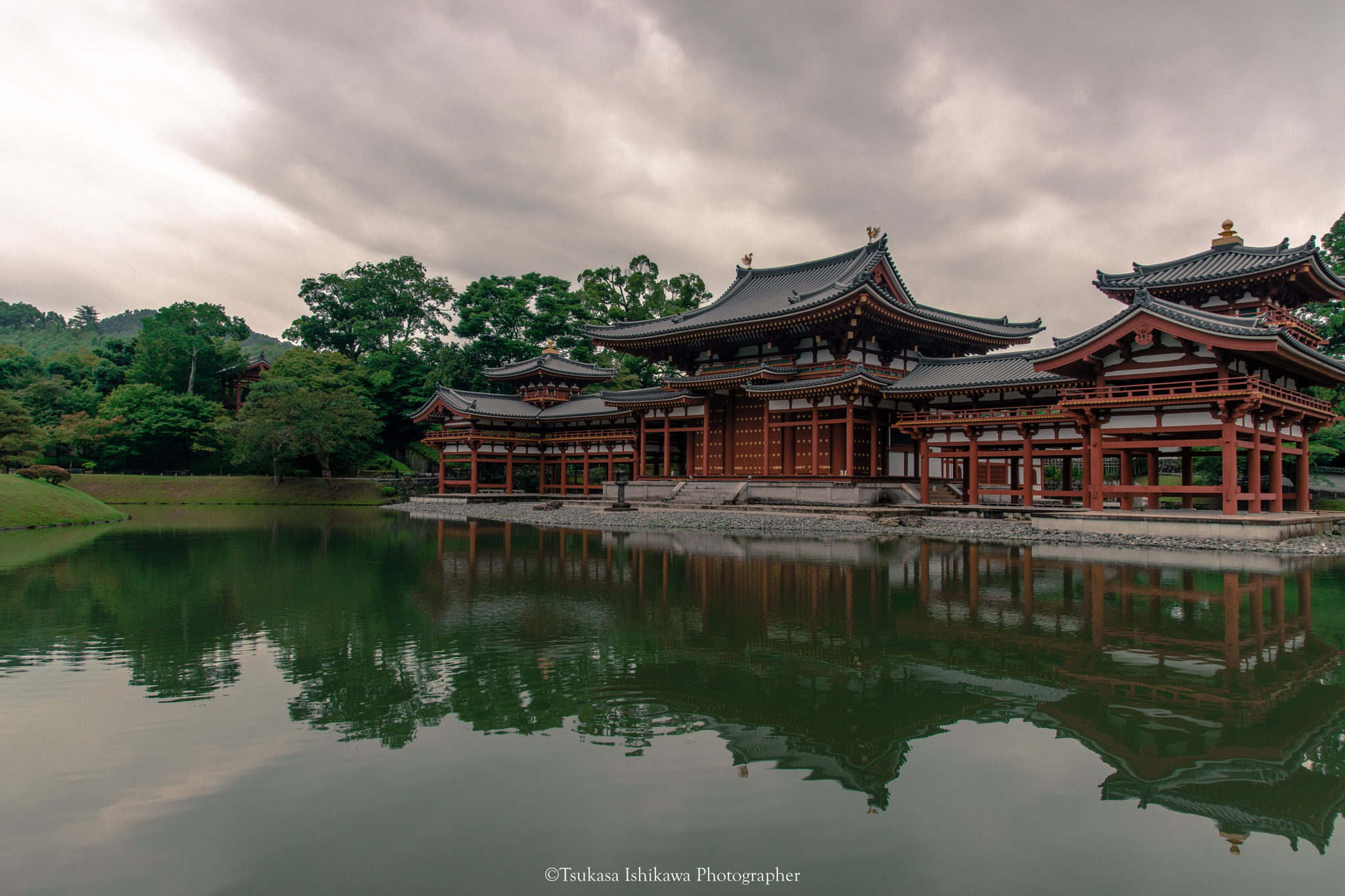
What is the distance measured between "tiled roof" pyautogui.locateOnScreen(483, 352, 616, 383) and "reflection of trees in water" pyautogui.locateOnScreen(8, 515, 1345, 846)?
28.7 m

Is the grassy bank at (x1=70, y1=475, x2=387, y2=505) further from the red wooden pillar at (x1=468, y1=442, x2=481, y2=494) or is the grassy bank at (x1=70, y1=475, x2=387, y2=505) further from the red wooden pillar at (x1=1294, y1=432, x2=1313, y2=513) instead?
the red wooden pillar at (x1=1294, y1=432, x2=1313, y2=513)

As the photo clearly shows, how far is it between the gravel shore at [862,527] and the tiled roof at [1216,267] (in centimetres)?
781

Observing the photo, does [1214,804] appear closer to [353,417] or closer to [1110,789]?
[1110,789]

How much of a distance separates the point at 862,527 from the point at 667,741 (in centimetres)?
1791

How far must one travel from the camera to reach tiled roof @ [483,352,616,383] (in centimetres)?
4203

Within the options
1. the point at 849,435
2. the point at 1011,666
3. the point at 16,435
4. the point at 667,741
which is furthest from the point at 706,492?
the point at 16,435

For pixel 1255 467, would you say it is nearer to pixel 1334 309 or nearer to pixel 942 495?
pixel 942 495

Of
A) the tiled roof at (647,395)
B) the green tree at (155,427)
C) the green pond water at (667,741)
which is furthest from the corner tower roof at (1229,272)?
the green tree at (155,427)

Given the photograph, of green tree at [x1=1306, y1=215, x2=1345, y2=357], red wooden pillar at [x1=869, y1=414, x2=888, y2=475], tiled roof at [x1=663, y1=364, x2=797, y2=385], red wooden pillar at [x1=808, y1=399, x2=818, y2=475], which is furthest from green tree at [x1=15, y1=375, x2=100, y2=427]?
green tree at [x1=1306, y1=215, x2=1345, y2=357]

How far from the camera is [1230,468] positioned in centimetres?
1744

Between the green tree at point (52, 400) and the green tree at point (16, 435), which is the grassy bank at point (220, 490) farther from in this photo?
the green tree at point (16, 435)

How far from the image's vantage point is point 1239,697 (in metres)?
5.79

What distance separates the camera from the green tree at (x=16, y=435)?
28.8m

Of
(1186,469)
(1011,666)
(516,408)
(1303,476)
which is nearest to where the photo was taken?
(1011,666)
